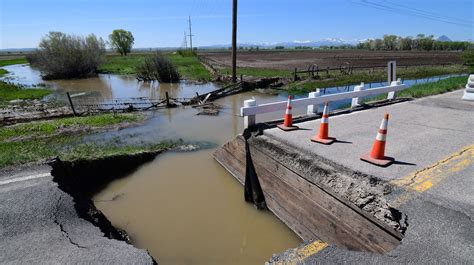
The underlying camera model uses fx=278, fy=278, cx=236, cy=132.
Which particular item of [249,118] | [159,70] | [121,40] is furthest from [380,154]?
[121,40]

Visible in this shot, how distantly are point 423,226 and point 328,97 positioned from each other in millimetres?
4990

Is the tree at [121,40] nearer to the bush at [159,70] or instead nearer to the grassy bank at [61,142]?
the bush at [159,70]

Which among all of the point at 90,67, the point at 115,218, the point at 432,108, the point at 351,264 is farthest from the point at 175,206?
the point at 90,67

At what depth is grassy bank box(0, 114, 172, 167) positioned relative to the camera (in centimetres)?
714

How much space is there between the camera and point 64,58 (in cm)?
3353

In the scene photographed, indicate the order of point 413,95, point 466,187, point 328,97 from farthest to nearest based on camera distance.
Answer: point 413,95
point 328,97
point 466,187

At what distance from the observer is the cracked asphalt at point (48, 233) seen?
10.5ft

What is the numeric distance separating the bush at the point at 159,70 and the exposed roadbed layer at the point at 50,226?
76.5 ft

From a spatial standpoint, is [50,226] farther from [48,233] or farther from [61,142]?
[61,142]

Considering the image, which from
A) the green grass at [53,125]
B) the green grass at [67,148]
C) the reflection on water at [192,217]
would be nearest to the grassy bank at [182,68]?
the green grass at [53,125]

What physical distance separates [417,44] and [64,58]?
127668mm

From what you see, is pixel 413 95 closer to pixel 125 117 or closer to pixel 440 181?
pixel 440 181

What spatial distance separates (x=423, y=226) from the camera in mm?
3098

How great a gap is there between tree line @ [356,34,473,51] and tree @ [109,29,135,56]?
4053 inches
